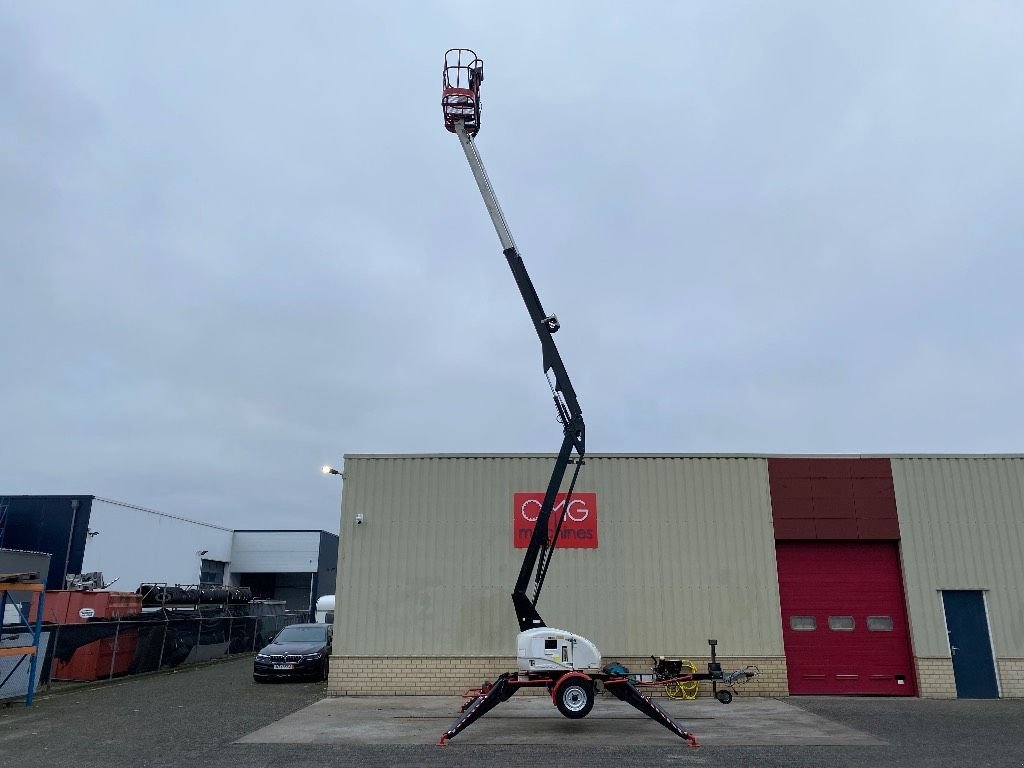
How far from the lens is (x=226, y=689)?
17.5 meters

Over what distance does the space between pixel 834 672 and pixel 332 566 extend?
34.3 metres

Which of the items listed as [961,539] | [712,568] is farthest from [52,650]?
[961,539]

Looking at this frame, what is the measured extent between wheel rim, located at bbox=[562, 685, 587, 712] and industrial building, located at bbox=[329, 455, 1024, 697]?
4.52m

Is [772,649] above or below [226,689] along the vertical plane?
above

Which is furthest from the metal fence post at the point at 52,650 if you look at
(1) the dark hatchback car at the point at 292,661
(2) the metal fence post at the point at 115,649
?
(1) the dark hatchback car at the point at 292,661

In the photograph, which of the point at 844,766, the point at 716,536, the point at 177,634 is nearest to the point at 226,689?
the point at 177,634

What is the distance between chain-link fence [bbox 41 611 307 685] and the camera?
59.2 feet

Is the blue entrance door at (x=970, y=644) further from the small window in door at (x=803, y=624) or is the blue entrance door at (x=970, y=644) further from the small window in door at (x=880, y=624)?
the small window in door at (x=803, y=624)

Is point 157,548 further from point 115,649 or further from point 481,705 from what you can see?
point 481,705

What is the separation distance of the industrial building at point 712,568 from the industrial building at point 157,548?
55.2 ft

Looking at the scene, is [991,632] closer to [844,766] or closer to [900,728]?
[900,728]

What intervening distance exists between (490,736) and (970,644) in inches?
459

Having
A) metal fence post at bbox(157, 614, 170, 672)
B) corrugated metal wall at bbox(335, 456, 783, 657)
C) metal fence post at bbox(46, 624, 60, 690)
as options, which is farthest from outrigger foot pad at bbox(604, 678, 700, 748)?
metal fence post at bbox(157, 614, 170, 672)

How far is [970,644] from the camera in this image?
53.2 ft
